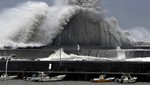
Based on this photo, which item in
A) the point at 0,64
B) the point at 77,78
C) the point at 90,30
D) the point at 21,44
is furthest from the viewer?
the point at 90,30

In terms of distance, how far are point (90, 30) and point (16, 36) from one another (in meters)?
16.0

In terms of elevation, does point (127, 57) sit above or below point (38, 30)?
below

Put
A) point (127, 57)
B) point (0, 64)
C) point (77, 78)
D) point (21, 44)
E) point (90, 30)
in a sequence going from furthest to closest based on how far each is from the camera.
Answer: point (90, 30), point (21, 44), point (127, 57), point (0, 64), point (77, 78)

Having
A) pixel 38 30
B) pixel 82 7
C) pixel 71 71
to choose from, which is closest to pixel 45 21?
pixel 38 30

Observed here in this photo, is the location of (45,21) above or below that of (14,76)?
above

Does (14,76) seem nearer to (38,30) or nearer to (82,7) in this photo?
(38,30)

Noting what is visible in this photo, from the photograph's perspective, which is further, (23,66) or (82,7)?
(82,7)

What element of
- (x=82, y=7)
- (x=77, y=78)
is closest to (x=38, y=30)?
(x=82, y=7)

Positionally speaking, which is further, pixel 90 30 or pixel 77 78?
pixel 90 30

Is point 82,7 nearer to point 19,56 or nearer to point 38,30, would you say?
point 38,30

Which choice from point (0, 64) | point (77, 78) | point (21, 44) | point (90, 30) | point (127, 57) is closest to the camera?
point (77, 78)

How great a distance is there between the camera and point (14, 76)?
64.4 meters

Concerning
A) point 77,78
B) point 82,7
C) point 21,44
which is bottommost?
point 77,78

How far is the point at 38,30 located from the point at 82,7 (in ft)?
34.1
